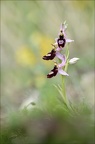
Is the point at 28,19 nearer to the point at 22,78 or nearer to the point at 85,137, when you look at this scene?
the point at 22,78

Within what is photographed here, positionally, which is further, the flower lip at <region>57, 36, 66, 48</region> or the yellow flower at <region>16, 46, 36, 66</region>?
the yellow flower at <region>16, 46, 36, 66</region>

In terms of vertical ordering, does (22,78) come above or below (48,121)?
above

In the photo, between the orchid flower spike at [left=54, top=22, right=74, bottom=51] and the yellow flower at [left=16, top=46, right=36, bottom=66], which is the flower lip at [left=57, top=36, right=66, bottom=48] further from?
the yellow flower at [left=16, top=46, right=36, bottom=66]

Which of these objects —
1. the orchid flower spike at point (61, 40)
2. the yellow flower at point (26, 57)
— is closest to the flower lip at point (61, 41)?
the orchid flower spike at point (61, 40)

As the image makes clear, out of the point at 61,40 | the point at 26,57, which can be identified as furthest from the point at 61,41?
the point at 26,57

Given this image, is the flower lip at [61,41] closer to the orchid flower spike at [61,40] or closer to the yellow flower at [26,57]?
the orchid flower spike at [61,40]

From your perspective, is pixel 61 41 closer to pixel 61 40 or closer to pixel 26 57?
pixel 61 40

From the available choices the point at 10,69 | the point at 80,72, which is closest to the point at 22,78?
the point at 10,69

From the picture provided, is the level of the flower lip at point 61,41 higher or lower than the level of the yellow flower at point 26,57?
lower

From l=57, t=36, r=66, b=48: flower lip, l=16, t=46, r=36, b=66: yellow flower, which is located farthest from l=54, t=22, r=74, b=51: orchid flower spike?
l=16, t=46, r=36, b=66: yellow flower
